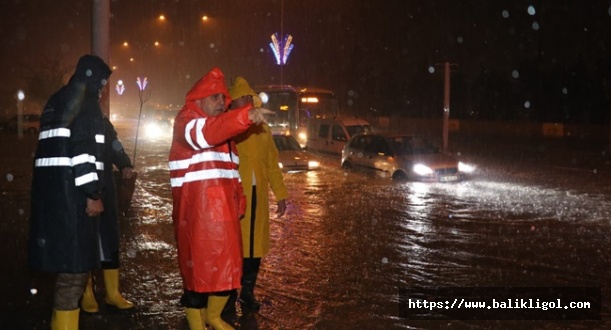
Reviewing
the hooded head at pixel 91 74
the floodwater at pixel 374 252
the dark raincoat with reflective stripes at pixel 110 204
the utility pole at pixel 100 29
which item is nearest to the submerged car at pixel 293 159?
the floodwater at pixel 374 252

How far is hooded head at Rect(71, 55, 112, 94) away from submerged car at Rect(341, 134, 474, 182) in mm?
13052

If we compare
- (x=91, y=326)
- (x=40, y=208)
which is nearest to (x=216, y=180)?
(x=40, y=208)

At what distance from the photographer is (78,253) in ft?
15.2

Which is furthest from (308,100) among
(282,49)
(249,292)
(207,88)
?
(207,88)

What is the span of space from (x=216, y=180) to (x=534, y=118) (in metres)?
50.2

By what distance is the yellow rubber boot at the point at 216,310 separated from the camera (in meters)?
4.87

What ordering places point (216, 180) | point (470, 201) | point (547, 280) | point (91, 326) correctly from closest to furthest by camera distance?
point (216, 180) → point (91, 326) → point (547, 280) → point (470, 201)

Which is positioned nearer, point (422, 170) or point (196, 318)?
point (196, 318)

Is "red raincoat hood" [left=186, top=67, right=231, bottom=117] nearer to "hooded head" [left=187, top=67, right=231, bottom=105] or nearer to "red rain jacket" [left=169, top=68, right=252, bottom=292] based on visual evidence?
"hooded head" [left=187, top=67, right=231, bottom=105]

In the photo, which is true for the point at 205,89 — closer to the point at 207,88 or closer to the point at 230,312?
the point at 207,88

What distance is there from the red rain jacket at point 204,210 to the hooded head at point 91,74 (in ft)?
2.81

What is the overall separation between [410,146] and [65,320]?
14832 mm

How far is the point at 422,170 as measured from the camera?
683 inches

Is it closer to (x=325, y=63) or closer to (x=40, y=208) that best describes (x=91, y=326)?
(x=40, y=208)
